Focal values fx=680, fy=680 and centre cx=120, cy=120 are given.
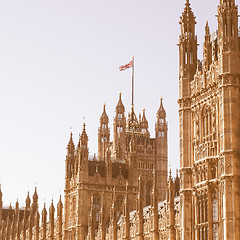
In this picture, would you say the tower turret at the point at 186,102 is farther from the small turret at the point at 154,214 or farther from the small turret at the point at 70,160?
the small turret at the point at 70,160

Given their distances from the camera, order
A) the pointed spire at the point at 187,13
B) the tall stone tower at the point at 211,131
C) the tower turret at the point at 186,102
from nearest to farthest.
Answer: the tall stone tower at the point at 211,131, the tower turret at the point at 186,102, the pointed spire at the point at 187,13

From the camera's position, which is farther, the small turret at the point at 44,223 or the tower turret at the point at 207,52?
the small turret at the point at 44,223

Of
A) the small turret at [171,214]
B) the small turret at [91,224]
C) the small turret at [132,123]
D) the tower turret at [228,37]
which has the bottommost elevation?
the small turret at [171,214]

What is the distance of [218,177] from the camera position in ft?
147

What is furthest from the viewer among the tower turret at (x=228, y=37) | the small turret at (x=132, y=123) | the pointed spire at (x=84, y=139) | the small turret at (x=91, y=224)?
the small turret at (x=132, y=123)

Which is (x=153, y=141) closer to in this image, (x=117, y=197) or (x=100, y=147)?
(x=100, y=147)

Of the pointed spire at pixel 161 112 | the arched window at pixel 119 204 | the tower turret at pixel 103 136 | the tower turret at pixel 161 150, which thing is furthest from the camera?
the tower turret at pixel 161 150

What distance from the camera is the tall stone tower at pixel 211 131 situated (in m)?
43.9

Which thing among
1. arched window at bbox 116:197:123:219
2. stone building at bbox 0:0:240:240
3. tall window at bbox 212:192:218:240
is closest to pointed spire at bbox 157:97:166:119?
arched window at bbox 116:197:123:219

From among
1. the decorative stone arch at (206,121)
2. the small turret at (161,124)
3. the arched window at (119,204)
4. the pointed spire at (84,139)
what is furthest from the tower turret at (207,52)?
the small turret at (161,124)

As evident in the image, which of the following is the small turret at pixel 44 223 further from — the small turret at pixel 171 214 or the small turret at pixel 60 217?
the small turret at pixel 171 214

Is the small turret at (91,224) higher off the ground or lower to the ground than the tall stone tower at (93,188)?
lower

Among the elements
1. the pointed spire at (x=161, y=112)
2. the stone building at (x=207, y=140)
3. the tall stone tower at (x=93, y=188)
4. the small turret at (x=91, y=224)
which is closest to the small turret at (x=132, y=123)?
the pointed spire at (x=161, y=112)

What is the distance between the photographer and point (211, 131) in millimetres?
46688
